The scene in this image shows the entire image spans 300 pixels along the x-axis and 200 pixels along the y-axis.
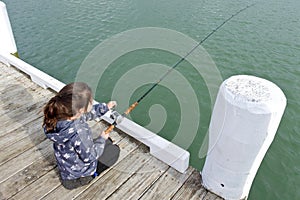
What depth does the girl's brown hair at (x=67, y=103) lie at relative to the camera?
2.16m

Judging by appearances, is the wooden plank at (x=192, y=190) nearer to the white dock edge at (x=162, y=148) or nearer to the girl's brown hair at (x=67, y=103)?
the white dock edge at (x=162, y=148)

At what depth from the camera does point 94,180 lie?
282cm

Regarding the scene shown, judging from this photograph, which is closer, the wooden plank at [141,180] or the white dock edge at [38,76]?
the wooden plank at [141,180]

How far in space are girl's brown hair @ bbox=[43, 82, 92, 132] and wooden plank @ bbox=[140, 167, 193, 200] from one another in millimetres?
1120

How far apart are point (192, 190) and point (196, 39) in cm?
677

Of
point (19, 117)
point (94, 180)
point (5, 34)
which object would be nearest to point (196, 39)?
point (5, 34)

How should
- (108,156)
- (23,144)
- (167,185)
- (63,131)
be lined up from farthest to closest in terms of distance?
(23,144), (108,156), (167,185), (63,131)

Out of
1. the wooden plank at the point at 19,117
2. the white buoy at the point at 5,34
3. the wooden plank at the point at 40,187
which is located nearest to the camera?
the wooden plank at the point at 40,187

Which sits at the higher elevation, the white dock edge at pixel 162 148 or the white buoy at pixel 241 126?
the white buoy at pixel 241 126

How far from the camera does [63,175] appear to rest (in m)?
2.65

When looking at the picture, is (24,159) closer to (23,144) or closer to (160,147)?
(23,144)

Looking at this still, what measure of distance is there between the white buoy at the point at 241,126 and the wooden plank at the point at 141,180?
25.1 inches

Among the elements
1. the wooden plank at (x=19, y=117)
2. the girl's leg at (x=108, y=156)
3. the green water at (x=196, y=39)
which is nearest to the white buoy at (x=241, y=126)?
the girl's leg at (x=108, y=156)

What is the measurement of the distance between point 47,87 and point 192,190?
272cm
